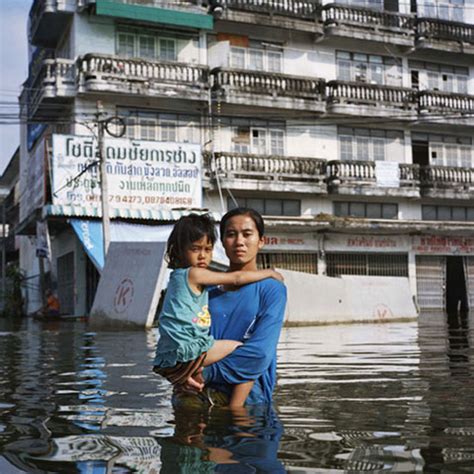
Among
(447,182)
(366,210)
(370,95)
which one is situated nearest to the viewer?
(370,95)

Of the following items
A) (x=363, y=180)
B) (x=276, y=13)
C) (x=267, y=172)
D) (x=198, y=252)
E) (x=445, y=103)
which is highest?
→ (x=276, y=13)

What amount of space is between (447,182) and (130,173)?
1256 centimetres

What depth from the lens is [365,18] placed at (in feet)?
93.7

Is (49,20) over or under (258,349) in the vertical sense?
over

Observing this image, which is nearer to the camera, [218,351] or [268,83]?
[218,351]

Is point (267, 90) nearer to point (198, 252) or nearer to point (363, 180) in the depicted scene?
point (363, 180)

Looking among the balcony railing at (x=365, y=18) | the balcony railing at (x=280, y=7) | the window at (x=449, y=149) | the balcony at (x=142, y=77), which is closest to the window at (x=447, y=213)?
the window at (x=449, y=149)

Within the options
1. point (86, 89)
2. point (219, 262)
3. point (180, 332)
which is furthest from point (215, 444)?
point (86, 89)

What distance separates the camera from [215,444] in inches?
143

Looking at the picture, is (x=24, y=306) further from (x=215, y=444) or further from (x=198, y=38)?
(x=215, y=444)

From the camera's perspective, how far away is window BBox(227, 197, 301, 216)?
2736 cm

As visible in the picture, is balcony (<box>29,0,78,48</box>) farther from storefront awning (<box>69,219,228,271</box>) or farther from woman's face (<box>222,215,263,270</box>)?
woman's face (<box>222,215,263,270</box>)

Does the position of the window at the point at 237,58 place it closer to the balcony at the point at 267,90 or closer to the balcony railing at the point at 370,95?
the balcony at the point at 267,90

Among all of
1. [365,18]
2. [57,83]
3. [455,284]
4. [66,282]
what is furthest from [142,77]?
[455,284]
